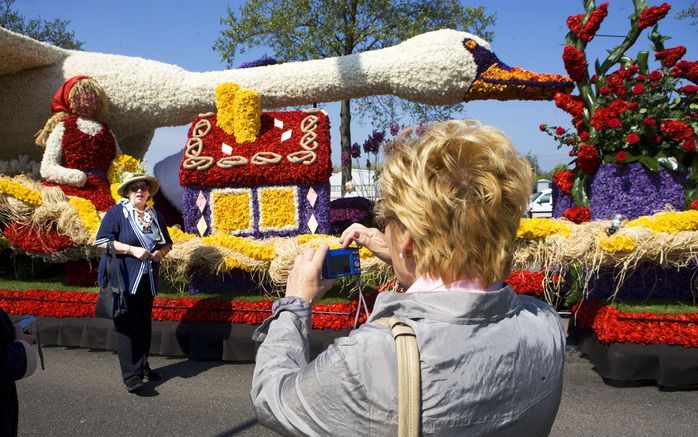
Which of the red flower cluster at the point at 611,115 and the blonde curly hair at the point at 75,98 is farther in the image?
the blonde curly hair at the point at 75,98

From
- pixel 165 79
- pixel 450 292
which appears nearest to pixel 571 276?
pixel 450 292

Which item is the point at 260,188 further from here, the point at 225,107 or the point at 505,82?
the point at 505,82

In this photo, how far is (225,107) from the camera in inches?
211

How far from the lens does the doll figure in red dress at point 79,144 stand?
17.6 ft

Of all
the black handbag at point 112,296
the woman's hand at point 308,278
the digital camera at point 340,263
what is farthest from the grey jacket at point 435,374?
the black handbag at point 112,296

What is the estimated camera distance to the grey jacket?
914mm

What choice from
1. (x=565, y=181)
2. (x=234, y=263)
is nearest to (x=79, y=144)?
(x=234, y=263)

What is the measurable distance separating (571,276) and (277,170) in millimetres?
2736

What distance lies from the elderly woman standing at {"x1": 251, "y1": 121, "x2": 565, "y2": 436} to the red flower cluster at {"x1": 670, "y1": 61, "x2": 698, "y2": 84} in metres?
3.91

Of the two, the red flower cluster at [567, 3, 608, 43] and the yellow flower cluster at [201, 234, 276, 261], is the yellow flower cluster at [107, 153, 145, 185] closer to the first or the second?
the yellow flower cluster at [201, 234, 276, 261]

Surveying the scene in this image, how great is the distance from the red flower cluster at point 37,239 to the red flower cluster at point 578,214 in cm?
440

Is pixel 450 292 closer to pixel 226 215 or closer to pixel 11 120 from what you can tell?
pixel 226 215

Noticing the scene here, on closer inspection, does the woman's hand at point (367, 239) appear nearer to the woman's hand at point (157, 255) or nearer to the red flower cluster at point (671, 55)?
the woman's hand at point (157, 255)

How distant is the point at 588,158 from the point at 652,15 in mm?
1305
